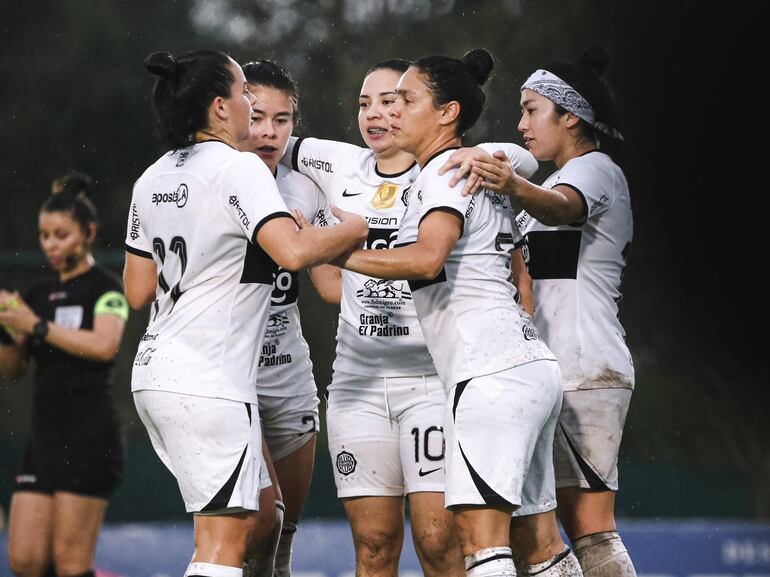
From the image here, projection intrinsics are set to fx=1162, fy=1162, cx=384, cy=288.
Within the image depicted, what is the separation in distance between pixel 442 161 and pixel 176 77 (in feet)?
2.42

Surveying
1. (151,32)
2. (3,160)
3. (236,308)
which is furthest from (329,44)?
(236,308)

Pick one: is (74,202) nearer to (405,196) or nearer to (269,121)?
(269,121)

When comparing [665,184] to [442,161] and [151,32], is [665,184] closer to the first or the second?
[151,32]

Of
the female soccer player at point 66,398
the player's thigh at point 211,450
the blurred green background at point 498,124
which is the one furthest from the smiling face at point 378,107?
the blurred green background at point 498,124

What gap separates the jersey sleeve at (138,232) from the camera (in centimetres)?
308

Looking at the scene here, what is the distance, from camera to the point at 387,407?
11.5 ft

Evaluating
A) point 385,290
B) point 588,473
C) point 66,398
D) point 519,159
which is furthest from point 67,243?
point 588,473

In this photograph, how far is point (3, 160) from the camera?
24.1 feet

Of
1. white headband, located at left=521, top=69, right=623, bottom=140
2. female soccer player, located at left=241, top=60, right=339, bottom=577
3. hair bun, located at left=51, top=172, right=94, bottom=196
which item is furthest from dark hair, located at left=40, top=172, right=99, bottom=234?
white headband, located at left=521, top=69, right=623, bottom=140

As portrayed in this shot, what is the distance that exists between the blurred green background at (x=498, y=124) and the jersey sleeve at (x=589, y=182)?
127 inches

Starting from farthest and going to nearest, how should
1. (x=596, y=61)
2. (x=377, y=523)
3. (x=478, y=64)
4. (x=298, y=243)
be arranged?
(x=596, y=61) < (x=377, y=523) < (x=478, y=64) < (x=298, y=243)

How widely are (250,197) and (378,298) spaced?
0.77 metres

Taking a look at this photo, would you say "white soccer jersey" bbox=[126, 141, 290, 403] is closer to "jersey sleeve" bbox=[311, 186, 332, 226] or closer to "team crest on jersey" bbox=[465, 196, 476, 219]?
"team crest on jersey" bbox=[465, 196, 476, 219]

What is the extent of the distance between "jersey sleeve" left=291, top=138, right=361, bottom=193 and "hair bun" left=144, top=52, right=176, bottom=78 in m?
0.80
